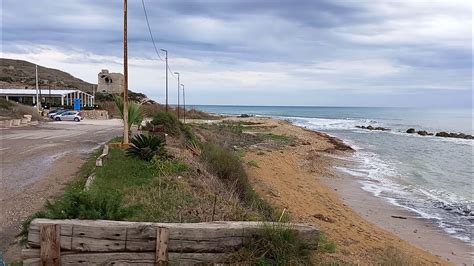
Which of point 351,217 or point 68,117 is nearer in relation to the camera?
point 351,217

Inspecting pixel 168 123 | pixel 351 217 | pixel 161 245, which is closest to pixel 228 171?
pixel 351 217

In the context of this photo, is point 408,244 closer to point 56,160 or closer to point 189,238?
point 189,238

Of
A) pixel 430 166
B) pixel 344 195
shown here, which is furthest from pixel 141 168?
pixel 430 166

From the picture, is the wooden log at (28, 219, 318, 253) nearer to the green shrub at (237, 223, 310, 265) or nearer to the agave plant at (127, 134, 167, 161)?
the green shrub at (237, 223, 310, 265)

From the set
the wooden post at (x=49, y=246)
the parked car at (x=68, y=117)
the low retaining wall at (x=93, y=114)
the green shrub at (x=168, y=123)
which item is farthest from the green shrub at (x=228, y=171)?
the low retaining wall at (x=93, y=114)

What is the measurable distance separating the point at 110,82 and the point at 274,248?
9403 centimetres

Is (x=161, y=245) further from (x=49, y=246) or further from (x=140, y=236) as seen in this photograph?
(x=49, y=246)

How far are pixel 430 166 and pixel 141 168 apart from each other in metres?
21.3

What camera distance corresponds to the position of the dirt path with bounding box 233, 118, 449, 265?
932 cm

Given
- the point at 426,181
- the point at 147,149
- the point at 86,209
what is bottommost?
the point at 426,181

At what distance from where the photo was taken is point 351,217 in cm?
1315

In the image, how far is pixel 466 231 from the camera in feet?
41.9

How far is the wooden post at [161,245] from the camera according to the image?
490 cm

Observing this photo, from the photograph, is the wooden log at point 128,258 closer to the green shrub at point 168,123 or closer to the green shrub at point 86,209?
the green shrub at point 86,209
